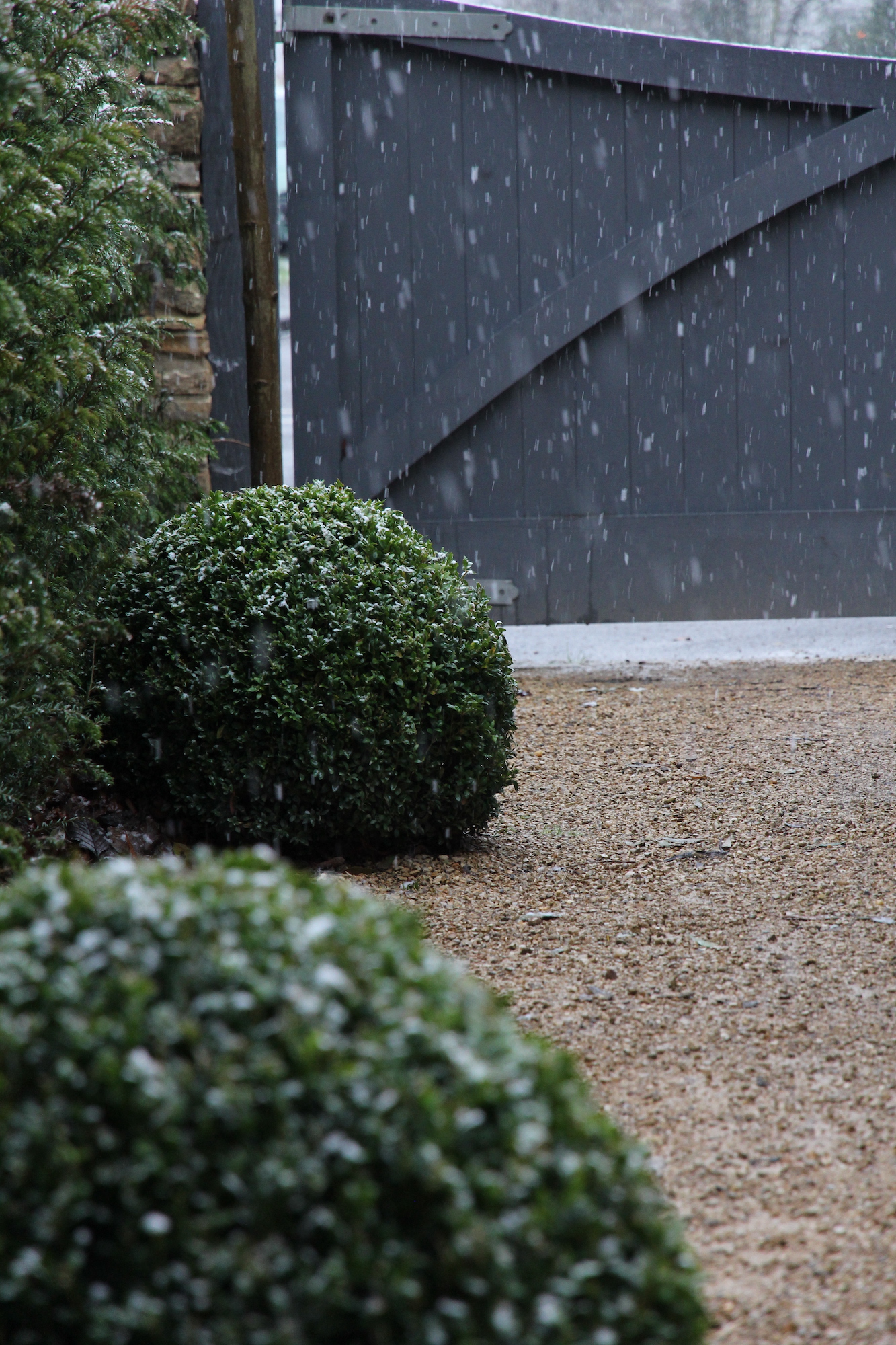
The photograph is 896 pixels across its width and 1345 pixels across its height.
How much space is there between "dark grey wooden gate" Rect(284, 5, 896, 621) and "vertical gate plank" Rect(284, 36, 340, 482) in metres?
0.01

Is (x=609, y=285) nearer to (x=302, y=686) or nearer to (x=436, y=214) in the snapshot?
(x=436, y=214)

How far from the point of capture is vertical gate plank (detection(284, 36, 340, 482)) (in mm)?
4742

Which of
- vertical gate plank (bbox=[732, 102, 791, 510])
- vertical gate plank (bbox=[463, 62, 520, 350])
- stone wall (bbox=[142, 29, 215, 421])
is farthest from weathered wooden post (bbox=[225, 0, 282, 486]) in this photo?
vertical gate plank (bbox=[732, 102, 791, 510])

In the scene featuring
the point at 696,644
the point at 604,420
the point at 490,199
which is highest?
the point at 490,199

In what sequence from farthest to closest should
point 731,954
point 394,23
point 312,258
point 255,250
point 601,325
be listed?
point 601,325 → point 312,258 → point 394,23 → point 255,250 → point 731,954


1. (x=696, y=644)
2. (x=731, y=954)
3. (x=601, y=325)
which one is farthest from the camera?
(x=696, y=644)

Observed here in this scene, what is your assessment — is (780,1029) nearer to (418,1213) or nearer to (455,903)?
(455,903)

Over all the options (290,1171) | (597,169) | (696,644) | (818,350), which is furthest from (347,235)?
(290,1171)

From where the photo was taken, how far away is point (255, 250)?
14.6 ft

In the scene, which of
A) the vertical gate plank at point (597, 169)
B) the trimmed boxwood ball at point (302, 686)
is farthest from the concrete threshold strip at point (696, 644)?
the trimmed boxwood ball at point (302, 686)

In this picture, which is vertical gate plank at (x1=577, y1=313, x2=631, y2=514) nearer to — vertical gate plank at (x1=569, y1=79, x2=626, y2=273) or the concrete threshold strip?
vertical gate plank at (x1=569, y1=79, x2=626, y2=273)

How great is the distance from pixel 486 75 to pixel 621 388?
4.62ft

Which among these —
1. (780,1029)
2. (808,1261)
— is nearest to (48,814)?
(780,1029)

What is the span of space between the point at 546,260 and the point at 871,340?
1478 mm
